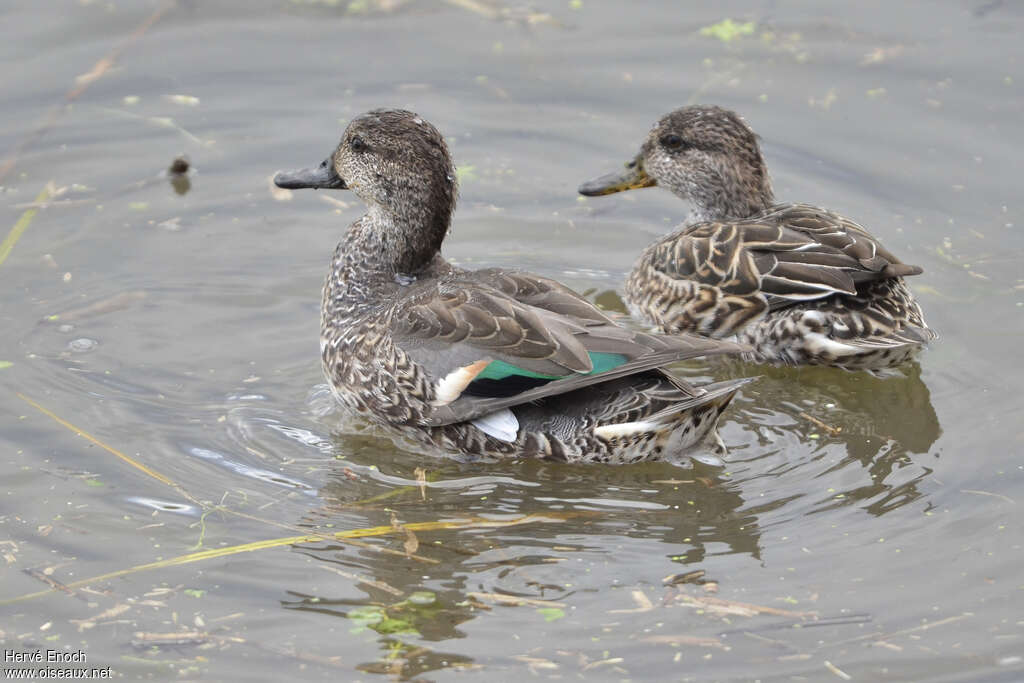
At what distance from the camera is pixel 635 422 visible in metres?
7.16

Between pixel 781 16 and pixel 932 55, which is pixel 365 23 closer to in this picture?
pixel 781 16

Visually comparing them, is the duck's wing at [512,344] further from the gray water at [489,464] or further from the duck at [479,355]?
the gray water at [489,464]

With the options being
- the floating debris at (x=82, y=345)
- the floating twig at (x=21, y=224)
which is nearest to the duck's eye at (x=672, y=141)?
the floating debris at (x=82, y=345)

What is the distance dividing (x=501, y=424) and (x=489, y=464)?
357 millimetres

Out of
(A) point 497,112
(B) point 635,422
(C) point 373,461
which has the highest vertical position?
(A) point 497,112

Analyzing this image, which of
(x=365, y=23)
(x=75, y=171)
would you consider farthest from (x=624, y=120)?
(x=75, y=171)

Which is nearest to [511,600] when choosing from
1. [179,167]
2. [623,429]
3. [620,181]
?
[623,429]

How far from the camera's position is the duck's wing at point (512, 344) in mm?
6918

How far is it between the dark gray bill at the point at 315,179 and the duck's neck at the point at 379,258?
13.3 inches

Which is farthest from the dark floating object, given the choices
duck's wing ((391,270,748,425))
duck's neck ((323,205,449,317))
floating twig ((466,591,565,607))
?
floating twig ((466,591,565,607))

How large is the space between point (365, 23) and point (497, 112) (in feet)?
5.97

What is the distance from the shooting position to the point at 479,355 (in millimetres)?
7219

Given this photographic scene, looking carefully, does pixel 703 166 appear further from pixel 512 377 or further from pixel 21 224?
pixel 21 224

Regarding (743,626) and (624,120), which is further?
(624,120)
